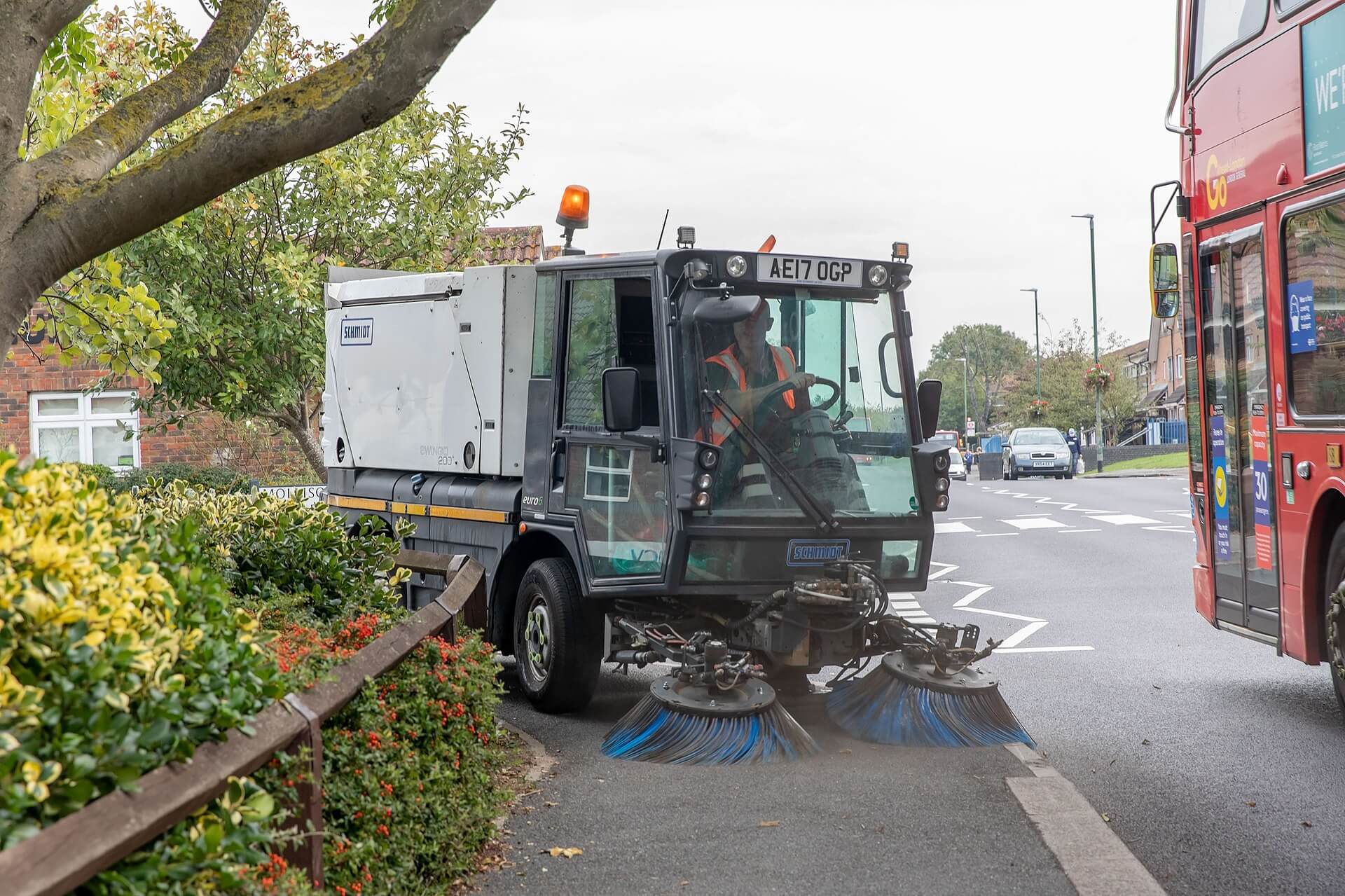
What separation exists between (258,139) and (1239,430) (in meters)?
5.58

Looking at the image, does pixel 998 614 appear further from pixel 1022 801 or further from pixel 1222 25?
pixel 1022 801

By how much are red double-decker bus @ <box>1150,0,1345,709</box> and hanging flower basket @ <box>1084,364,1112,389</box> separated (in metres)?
49.2

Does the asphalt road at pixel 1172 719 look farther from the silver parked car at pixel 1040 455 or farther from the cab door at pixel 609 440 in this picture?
the silver parked car at pixel 1040 455

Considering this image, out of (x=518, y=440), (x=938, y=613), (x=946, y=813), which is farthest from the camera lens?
(x=938, y=613)

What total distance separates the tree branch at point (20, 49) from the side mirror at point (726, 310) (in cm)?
344

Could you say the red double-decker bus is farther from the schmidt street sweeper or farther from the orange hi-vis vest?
the orange hi-vis vest

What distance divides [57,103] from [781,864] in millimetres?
5636

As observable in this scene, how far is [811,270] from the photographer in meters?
7.96

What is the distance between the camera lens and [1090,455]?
65.8 meters

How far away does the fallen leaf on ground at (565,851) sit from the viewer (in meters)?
5.39

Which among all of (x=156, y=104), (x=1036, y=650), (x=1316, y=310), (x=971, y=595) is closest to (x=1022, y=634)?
(x=1036, y=650)

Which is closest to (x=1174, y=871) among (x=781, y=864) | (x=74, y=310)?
(x=781, y=864)

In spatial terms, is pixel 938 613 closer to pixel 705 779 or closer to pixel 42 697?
pixel 705 779

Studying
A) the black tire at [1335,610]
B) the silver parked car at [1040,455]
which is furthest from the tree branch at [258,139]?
the silver parked car at [1040,455]
